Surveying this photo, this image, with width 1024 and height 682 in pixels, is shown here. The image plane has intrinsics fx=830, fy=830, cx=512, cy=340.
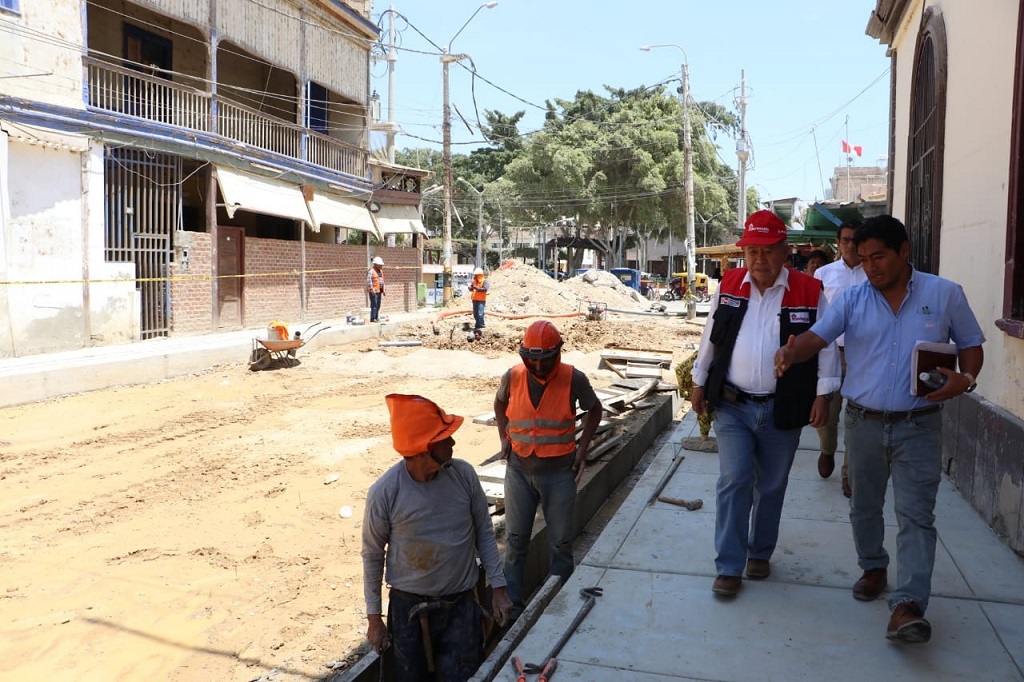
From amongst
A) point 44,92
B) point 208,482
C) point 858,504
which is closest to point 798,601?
point 858,504

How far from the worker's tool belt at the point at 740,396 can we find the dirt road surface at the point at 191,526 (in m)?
2.51

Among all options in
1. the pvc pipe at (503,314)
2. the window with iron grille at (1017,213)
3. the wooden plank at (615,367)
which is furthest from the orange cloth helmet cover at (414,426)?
the pvc pipe at (503,314)

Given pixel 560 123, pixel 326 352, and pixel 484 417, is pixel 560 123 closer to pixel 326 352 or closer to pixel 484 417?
pixel 326 352

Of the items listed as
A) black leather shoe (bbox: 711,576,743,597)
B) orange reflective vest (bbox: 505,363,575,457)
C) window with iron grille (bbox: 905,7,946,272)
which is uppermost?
window with iron grille (bbox: 905,7,946,272)

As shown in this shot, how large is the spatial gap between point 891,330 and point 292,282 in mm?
19817

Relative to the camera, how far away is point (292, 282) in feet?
71.9

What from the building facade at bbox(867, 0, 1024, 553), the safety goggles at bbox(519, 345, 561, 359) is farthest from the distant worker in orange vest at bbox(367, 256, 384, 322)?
the safety goggles at bbox(519, 345, 561, 359)

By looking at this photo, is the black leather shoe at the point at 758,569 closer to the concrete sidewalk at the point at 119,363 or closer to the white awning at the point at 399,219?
the concrete sidewalk at the point at 119,363

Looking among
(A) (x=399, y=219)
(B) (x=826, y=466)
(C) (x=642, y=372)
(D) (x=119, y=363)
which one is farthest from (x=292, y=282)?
(B) (x=826, y=466)

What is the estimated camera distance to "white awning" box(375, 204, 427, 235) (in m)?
26.5

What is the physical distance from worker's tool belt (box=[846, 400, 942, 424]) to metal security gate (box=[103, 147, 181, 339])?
14895 millimetres

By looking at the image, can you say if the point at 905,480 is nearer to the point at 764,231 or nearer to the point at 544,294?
the point at 764,231

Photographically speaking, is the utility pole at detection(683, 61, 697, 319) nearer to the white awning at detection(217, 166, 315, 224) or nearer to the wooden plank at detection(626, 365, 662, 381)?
the white awning at detection(217, 166, 315, 224)

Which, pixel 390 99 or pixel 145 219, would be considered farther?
pixel 390 99
